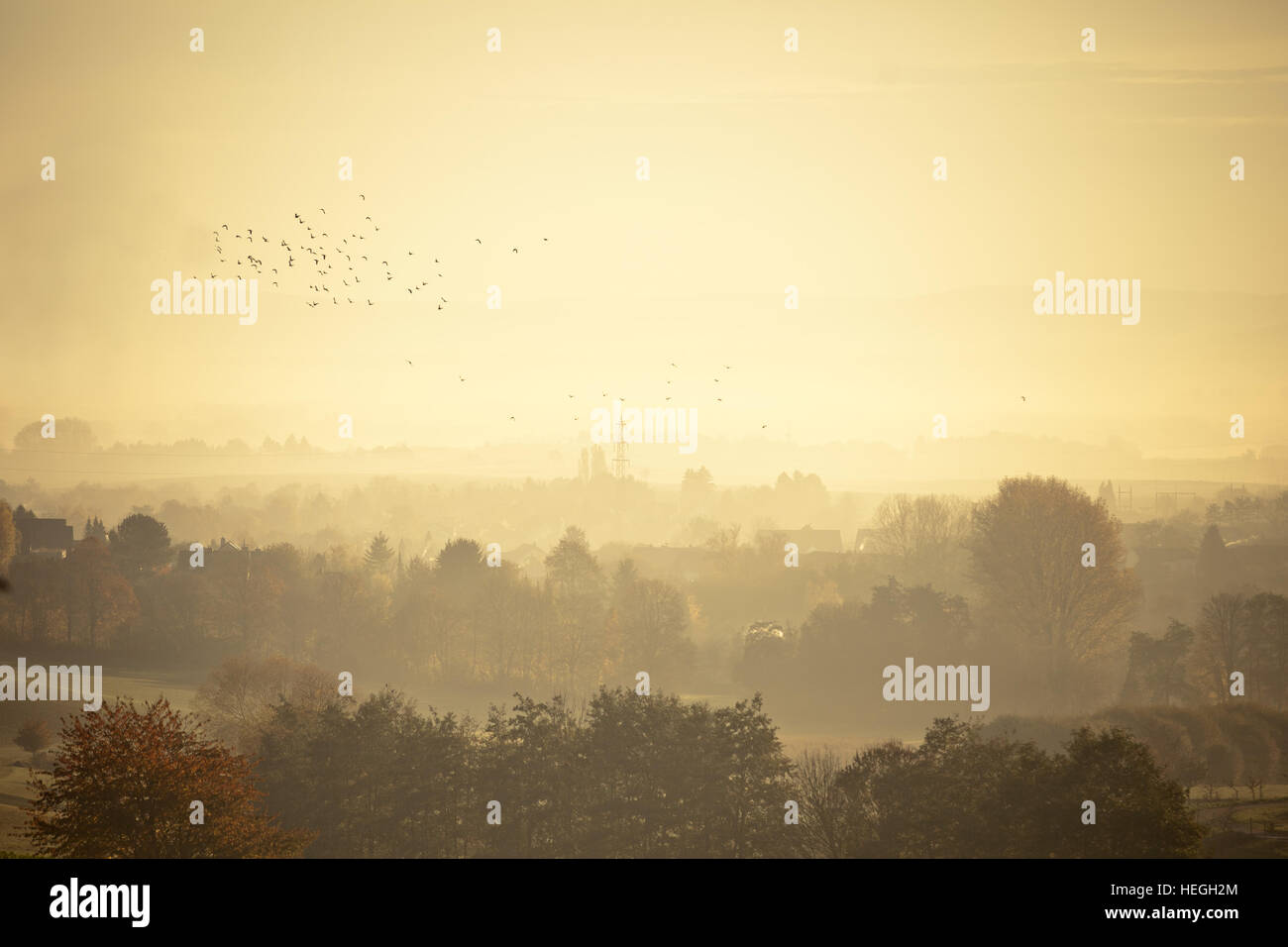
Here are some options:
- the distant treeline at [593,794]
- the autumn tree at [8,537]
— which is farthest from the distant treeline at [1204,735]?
the autumn tree at [8,537]

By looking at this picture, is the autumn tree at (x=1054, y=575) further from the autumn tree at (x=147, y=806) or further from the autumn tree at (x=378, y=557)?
the autumn tree at (x=378, y=557)

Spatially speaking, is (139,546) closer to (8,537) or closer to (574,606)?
(8,537)

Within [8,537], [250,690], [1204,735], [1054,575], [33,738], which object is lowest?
[1204,735]

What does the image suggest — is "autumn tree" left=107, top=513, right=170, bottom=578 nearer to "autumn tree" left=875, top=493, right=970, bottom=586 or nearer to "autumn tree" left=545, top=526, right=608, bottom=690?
"autumn tree" left=545, top=526, right=608, bottom=690

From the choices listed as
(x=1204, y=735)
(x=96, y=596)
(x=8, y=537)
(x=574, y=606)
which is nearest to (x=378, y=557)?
(x=574, y=606)

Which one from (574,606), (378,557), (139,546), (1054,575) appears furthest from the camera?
(378,557)

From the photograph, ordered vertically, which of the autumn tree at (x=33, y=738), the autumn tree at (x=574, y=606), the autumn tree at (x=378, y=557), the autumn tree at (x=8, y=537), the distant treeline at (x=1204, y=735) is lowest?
the distant treeline at (x=1204, y=735)

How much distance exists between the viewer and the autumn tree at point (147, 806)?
31.1m

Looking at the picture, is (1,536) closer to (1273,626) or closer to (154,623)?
(154,623)

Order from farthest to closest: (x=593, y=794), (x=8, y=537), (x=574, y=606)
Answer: (x=8, y=537) → (x=574, y=606) → (x=593, y=794)

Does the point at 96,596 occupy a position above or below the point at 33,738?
above

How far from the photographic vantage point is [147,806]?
31875mm
